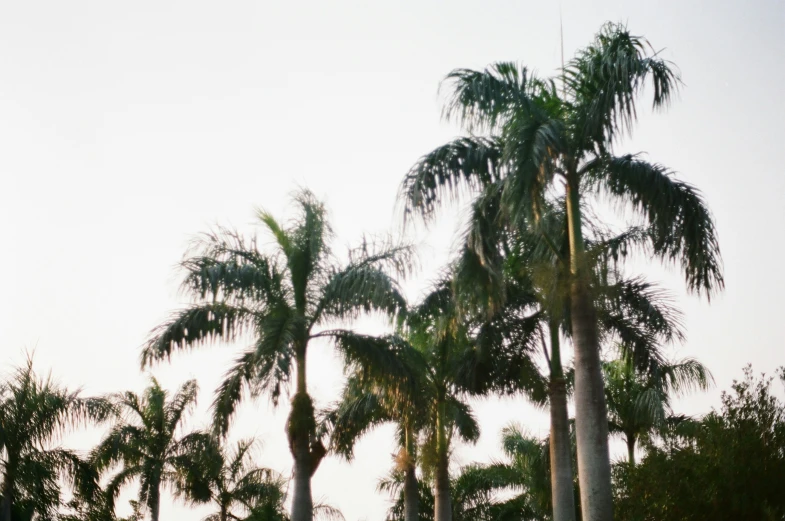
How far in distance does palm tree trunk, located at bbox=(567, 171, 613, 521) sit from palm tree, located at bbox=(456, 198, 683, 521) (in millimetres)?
263

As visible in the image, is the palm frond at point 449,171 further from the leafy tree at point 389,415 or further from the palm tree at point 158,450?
the palm tree at point 158,450

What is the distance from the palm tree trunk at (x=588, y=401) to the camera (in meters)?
12.1

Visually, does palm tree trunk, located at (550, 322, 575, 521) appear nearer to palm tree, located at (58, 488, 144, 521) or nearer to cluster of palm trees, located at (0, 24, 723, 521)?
cluster of palm trees, located at (0, 24, 723, 521)

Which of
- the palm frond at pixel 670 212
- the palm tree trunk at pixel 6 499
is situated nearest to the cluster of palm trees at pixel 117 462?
the palm tree trunk at pixel 6 499

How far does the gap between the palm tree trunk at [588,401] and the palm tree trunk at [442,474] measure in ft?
37.1

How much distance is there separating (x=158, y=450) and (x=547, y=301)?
56.4 feet

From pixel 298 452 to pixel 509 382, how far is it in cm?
530

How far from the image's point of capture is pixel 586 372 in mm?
12742

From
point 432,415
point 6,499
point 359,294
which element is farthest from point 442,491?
point 6,499

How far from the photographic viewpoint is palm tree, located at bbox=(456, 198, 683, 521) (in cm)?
1408

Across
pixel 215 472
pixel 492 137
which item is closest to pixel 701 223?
pixel 492 137

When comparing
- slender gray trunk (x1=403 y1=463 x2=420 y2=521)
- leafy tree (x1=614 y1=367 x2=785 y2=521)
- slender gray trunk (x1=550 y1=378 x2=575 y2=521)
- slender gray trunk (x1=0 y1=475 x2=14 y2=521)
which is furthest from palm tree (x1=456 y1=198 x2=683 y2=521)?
slender gray trunk (x1=0 y1=475 x2=14 y2=521)

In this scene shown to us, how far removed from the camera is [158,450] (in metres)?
27.7

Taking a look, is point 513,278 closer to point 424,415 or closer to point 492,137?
point 424,415
